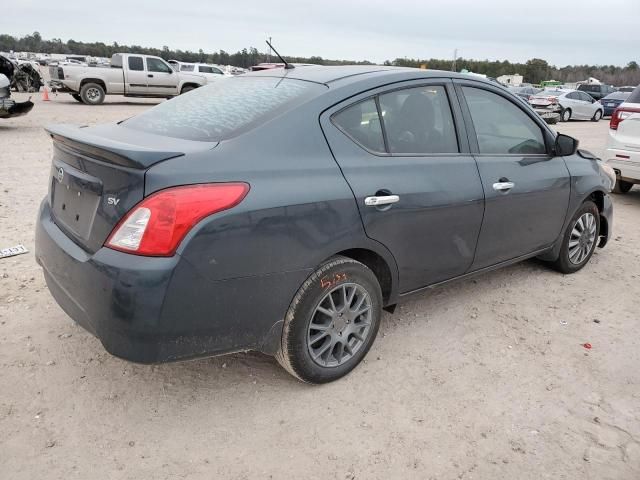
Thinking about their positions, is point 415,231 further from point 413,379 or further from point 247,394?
point 247,394

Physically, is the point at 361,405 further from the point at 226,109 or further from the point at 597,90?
the point at 597,90

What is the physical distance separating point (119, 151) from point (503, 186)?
2.52 m

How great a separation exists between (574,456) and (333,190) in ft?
5.63

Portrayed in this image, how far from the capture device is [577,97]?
24.4m

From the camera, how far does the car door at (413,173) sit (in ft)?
9.46

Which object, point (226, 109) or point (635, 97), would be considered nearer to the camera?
point (226, 109)

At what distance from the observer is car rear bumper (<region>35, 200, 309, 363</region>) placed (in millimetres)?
2242

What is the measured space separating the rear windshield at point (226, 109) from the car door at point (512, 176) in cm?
127

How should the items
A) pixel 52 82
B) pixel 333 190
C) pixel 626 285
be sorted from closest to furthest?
1. pixel 333 190
2. pixel 626 285
3. pixel 52 82

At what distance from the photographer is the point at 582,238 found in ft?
15.5

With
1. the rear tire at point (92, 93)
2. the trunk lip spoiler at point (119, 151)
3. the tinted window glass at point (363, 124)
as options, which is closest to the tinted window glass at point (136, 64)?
the rear tire at point (92, 93)

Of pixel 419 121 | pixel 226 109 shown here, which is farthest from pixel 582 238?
pixel 226 109

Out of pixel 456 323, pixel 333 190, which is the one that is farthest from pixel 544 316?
pixel 333 190

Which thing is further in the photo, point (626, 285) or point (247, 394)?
point (626, 285)
